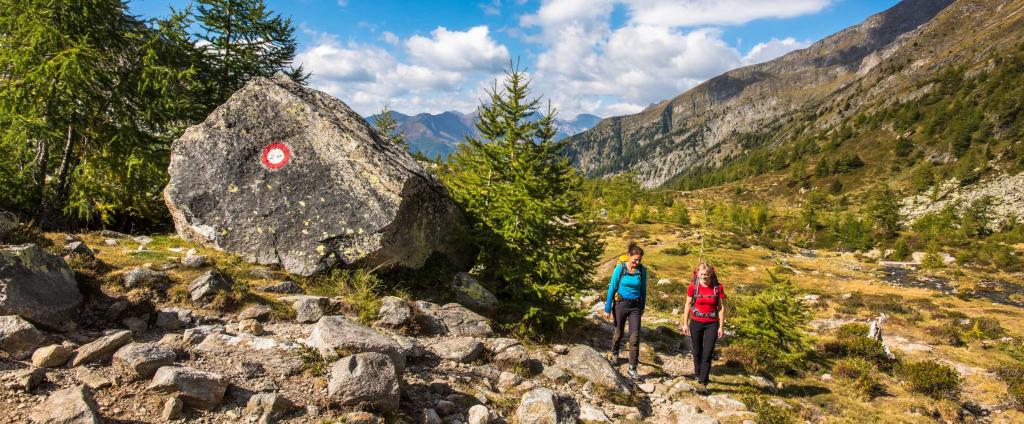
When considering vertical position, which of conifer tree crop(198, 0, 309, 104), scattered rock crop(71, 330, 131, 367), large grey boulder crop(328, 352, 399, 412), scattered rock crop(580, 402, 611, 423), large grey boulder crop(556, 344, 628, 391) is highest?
conifer tree crop(198, 0, 309, 104)

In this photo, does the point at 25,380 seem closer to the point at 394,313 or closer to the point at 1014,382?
the point at 394,313

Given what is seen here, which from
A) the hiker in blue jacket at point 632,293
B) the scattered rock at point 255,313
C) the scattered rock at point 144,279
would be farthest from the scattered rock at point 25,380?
the hiker in blue jacket at point 632,293

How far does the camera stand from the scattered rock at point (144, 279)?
775 cm

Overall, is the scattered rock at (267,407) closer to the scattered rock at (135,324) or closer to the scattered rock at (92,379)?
the scattered rock at (92,379)

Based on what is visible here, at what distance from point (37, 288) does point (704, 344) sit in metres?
11.7

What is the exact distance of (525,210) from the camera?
37.6 ft

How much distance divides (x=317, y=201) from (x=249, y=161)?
1993mm

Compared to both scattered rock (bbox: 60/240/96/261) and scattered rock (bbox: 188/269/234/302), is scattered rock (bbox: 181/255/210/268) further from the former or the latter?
scattered rock (bbox: 60/240/96/261)

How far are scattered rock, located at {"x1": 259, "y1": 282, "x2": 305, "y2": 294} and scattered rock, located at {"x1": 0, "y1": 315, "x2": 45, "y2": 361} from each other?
3748mm

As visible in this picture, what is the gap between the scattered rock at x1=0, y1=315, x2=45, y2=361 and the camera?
4906 millimetres

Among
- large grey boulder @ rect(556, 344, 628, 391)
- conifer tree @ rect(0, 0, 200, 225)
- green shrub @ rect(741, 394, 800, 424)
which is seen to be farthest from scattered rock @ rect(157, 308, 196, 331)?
green shrub @ rect(741, 394, 800, 424)

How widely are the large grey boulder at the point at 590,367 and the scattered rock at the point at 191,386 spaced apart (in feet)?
20.9

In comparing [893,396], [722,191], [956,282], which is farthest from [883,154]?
[893,396]

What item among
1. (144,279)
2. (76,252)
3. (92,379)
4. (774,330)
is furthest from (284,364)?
(774,330)
